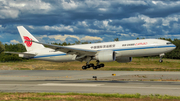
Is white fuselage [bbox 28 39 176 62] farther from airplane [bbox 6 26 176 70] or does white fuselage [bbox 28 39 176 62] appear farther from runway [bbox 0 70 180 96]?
runway [bbox 0 70 180 96]

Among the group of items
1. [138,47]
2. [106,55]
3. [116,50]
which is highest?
[138,47]

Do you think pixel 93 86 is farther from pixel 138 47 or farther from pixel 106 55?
pixel 138 47

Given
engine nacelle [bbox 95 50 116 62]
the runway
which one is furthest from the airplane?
the runway

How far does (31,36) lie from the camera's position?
153ft

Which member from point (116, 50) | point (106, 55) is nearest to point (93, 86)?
point (106, 55)

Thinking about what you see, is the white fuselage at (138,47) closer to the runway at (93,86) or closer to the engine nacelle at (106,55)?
the engine nacelle at (106,55)

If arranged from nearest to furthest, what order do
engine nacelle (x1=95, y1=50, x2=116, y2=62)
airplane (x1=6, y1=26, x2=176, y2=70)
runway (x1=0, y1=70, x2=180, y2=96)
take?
runway (x1=0, y1=70, x2=180, y2=96)
engine nacelle (x1=95, y1=50, x2=116, y2=62)
airplane (x1=6, y1=26, x2=176, y2=70)

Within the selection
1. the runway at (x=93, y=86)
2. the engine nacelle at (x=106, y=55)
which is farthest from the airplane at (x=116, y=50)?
the runway at (x=93, y=86)

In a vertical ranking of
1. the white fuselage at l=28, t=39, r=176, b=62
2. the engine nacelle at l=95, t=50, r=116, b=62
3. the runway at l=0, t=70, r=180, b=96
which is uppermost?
the white fuselage at l=28, t=39, r=176, b=62

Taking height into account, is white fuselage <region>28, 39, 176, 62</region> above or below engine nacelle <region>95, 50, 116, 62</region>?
above

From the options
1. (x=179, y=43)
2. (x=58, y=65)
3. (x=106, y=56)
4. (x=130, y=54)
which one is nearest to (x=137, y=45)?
(x=130, y=54)

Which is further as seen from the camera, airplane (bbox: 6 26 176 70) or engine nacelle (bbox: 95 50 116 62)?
airplane (bbox: 6 26 176 70)

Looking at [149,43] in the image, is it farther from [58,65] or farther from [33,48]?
[58,65]

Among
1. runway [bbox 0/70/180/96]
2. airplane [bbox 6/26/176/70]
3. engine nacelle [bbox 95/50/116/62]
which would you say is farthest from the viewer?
airplane [bbox 6/26/176/70]
